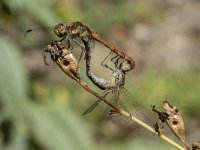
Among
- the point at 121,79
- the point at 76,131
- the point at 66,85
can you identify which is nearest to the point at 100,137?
the point at 66,85

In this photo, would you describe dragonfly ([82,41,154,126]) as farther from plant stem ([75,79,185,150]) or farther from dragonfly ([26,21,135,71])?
plant stem ([75,79,185,150])

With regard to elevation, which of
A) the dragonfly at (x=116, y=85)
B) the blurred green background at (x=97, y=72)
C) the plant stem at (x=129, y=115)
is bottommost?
the plant stem at (x=129, y=115)

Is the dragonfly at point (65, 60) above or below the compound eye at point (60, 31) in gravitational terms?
below

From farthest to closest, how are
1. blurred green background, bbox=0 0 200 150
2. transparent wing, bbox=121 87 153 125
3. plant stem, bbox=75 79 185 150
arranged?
blurred green background, bbox=0 0 200 150 → transparent wing, bbox=121 87 153 125 → plant stem, bbox=75 79 185 150

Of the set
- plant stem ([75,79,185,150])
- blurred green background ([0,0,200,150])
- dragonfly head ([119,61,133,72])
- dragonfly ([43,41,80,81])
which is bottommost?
plant stem ([75,79,185,150])

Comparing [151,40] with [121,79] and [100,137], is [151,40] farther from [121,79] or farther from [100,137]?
[121,79]

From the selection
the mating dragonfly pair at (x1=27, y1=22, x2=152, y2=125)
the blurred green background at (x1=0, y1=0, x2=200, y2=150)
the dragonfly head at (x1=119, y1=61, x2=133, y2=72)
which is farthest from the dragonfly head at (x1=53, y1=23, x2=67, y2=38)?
the blurred green background at (x1=0, y1=0, x2=200, y2=150)

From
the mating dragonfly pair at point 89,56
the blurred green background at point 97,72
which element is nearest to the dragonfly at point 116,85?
the mating dragonfly pair at point 89,56

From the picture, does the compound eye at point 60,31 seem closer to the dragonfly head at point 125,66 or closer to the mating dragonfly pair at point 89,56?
the mating dragonfly pair at point 89,56

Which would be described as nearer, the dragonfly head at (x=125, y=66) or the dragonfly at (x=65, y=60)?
the dragonfly at (x=65, y=60)
